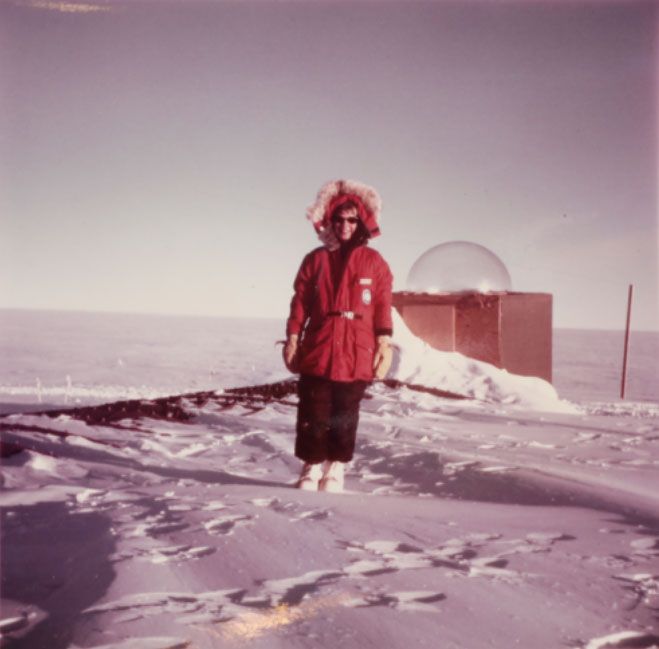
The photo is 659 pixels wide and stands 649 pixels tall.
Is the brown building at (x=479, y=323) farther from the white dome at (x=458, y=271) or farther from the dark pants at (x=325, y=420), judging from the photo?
the dark pants at (x=325, y=420)

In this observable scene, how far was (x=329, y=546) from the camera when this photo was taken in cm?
218

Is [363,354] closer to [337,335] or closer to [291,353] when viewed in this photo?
[337,335]

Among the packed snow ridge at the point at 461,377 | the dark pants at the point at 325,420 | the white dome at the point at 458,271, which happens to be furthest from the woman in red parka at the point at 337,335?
the white dome at the point at 458,271

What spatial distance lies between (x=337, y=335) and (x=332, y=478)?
2.41 ft

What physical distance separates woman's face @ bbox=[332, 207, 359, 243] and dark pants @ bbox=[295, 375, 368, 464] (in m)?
0.80

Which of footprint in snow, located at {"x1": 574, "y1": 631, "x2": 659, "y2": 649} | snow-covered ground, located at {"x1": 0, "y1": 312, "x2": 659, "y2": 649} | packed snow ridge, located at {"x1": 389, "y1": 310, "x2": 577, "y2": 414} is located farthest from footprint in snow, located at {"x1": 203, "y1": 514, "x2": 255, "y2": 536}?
packed snow ridge, located at {"x1": 389, "y1": 310, "x2": 577, "y2": 414}

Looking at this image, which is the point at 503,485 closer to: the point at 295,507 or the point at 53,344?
the point at 295,507

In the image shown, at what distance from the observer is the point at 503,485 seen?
129 inches

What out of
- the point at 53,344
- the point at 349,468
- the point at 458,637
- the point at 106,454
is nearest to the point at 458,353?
the point at 349,468

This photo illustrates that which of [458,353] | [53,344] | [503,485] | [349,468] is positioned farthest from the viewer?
[53,344]

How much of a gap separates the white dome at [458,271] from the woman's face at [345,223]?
5.86 m

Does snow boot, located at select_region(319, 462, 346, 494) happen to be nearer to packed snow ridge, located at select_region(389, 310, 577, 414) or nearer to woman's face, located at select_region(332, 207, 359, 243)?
woman's face, located at select_region(332, 207, 359, 243)

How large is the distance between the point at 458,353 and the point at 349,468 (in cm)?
521

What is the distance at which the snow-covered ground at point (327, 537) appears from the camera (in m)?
1.62
